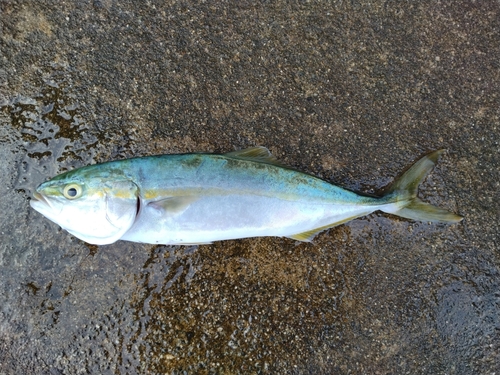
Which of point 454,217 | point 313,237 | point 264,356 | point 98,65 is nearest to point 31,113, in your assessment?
point 98,65

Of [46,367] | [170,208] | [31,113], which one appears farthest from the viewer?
[31,113]

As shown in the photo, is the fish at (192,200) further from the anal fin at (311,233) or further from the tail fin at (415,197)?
the tail fin at (415,197)

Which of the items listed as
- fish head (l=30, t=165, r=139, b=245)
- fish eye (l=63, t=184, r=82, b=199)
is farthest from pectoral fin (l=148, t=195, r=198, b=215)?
fish eye (l=63, t=184, r=82, b=199)

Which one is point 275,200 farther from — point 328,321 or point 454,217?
point 454,217

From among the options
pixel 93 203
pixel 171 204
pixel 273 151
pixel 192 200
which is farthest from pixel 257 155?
pixel 93 203

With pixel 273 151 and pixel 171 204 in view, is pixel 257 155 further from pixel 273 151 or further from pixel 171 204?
pixel 171 204

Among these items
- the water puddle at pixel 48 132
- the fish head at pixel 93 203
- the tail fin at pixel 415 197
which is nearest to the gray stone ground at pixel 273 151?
the water puddle at pixel 48 132

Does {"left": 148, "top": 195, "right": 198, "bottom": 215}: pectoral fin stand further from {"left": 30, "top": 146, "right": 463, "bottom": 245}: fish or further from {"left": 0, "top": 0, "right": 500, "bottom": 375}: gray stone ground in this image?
{"left": 0, "top": 0, "right": 500, "bottom": 375}: gray stone ground
